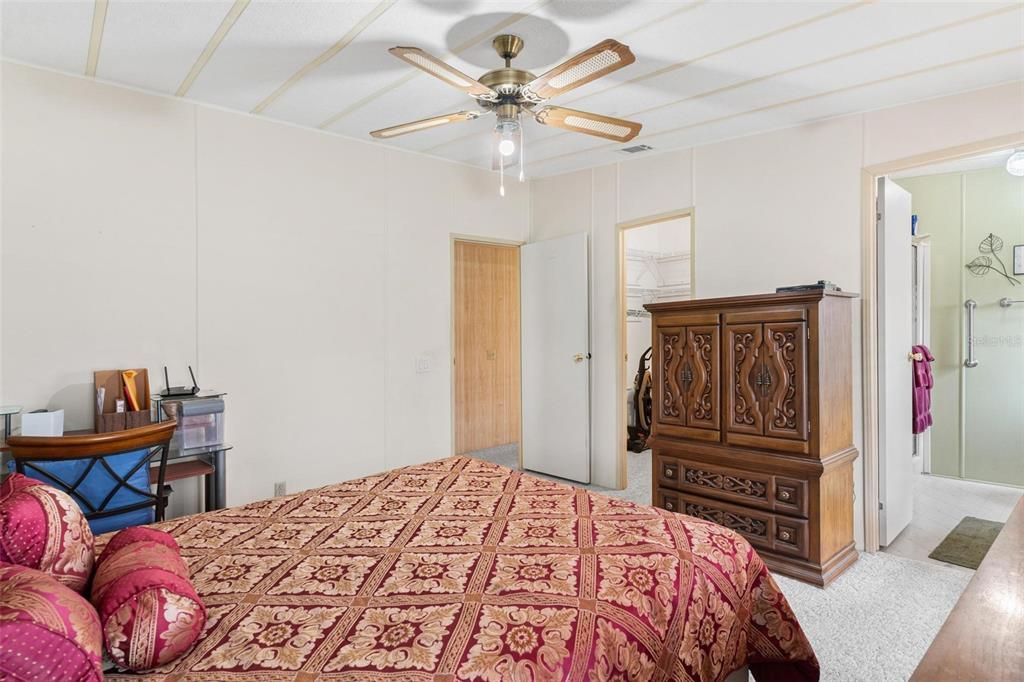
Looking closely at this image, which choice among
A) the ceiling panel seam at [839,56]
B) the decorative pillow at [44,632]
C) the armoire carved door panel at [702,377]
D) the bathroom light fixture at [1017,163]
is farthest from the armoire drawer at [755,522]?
the bathroom light fixture at [1017,163]

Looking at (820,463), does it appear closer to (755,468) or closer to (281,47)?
(755,468)

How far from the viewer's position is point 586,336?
4625 millimetres

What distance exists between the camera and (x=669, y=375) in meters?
3.45

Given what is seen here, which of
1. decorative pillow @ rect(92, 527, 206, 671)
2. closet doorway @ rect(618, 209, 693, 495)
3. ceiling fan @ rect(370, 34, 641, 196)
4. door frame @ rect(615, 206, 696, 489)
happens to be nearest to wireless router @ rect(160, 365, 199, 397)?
ceiling fan @ rect(370, 34, 641, 196)

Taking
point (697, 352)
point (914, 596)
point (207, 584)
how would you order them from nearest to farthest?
point (207, 584)
point (914, 596)
point (697, 352)

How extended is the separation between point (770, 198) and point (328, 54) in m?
2.78

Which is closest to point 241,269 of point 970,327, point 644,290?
point 644,290

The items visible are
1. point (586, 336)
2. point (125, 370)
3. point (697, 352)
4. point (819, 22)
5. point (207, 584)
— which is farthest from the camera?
point (586, 336)

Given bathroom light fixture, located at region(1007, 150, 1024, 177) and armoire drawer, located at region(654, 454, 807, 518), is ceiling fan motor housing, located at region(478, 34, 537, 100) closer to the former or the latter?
armoire drawer, located at region(654, 454, 807, 518)

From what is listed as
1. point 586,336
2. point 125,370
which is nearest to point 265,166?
point 125,370

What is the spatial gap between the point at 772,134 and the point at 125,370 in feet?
13.5

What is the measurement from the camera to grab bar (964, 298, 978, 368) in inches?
179

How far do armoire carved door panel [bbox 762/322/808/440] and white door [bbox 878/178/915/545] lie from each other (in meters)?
0.80

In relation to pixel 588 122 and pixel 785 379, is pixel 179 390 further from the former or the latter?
pixel 785 379
